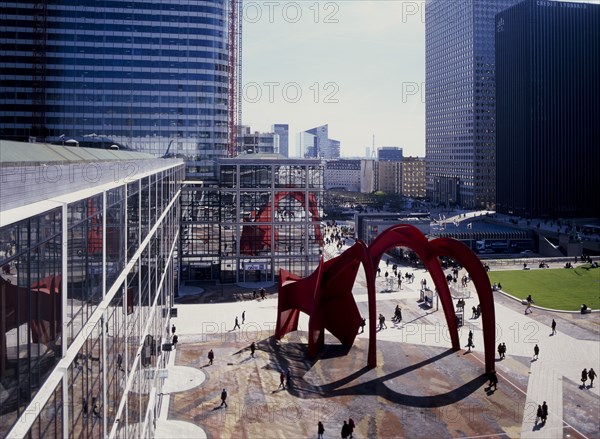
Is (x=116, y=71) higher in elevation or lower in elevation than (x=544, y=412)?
higher

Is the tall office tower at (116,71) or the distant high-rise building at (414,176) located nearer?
the tall office tower at (116,71)

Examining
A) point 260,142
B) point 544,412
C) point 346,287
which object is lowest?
point 544,412

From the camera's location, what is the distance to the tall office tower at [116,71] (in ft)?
234

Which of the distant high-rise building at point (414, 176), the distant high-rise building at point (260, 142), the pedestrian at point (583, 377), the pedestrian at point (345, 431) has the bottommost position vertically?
the pedestrian at point (345, 431)

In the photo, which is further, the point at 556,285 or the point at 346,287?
the point at 556,285

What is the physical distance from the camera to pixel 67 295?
801cm

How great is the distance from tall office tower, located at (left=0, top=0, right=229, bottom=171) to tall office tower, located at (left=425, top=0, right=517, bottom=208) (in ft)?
257

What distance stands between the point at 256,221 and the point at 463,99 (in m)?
103

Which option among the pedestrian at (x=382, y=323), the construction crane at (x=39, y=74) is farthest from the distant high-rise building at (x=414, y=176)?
the pedestrian at (x=382, y=323)

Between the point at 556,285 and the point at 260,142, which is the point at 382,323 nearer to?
the point at 556,285

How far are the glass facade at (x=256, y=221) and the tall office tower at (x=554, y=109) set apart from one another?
66399 mm

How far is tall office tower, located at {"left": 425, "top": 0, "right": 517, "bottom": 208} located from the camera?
133625 mm

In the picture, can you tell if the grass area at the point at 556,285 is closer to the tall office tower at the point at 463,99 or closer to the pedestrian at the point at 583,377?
the pedestrian at the point at 583,377

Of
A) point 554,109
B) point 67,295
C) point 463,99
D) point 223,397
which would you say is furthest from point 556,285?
point 463,99
